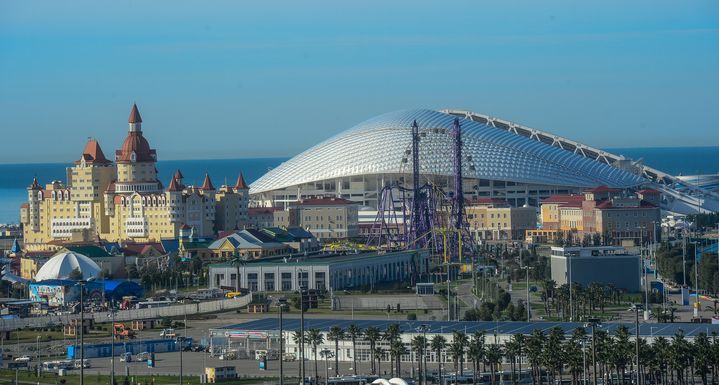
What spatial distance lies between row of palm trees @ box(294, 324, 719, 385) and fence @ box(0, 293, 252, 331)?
61.0 ft

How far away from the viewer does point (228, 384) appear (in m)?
47.6

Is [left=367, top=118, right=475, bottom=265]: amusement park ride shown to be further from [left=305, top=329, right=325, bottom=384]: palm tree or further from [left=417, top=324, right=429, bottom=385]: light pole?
[left=305, top=329, right=325, bottom=384]: palm tree

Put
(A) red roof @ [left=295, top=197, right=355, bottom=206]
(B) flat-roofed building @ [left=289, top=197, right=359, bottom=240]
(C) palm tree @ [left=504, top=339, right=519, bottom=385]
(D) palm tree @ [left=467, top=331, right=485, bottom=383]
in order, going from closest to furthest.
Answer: (C) palm tree @ [left=504, top=339, right=519, bottom=385]
(D) palm tree @ [left=467, top=331, right=485, bottom=383]
(B) flat-roofed building @ [left=289, top=197, right=359, bottom=240]
(A) red roof @ [left=295, top=197, right=355, bottom=206]

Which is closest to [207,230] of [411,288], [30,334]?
[411,288]

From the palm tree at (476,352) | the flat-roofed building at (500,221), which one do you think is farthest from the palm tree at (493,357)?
the flat-roofed building at (500,221)

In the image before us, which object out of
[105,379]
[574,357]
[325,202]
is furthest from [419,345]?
[325,202]

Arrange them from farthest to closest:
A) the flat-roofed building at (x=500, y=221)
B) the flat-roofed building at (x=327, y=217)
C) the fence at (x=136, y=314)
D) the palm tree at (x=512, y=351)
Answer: the flat-roofed building at (x=500, y=221) → the flat-roofed building at (x=327, y=217) → the fence at (x=136, y=314) → the palm tree at (x=512, y=351)

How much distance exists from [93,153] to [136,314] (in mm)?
42070

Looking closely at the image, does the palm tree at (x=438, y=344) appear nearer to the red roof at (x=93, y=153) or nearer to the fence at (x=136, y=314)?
the fence at (x=136, y=314)

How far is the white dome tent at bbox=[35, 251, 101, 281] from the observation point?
82625 mm

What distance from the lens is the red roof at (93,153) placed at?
109625mm

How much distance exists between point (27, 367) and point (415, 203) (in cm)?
4781

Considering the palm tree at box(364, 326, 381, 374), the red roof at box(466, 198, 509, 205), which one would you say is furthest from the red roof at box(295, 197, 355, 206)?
the palm tree at box(364, 326, 381, 374)

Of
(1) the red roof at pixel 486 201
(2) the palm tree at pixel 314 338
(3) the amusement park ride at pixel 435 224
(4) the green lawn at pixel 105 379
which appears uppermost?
(1) the red roof at pixel 486 201
